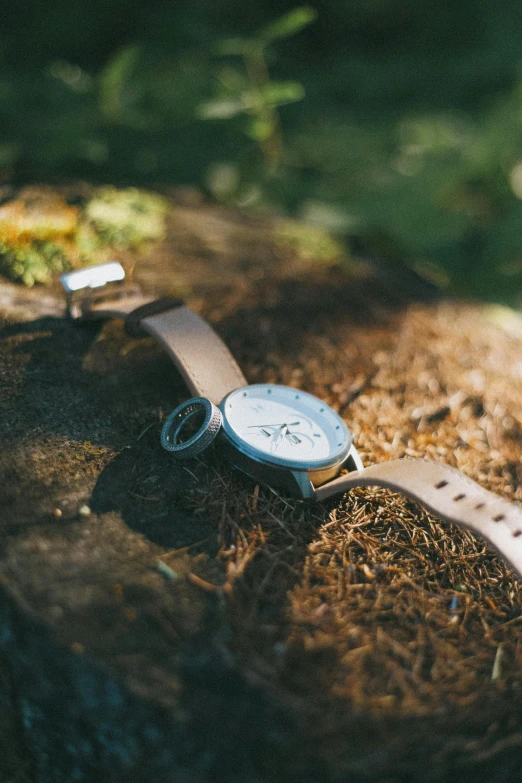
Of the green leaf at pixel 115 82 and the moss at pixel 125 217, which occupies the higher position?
the green leaf at pixel 115 82

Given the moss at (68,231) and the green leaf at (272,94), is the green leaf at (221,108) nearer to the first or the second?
the green leaf at (272,94)

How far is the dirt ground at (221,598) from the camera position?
1604mm

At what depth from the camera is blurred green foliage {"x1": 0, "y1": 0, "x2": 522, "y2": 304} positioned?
14.4 ft

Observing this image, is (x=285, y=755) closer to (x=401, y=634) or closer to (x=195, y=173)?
(x=401, y=634)

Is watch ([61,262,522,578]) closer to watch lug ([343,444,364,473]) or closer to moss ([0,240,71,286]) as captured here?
watch lug ([343,444,364,473])

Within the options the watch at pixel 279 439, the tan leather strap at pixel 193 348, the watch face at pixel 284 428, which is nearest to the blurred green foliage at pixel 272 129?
the tan leather strap at pixel 193 348

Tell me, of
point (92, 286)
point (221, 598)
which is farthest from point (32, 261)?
point (221, 598)

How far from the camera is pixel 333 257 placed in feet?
13.0

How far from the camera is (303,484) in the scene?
2.13 m

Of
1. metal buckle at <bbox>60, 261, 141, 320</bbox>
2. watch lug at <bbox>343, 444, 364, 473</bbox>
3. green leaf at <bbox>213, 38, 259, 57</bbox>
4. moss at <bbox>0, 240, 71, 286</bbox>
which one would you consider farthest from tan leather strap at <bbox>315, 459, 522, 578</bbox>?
green leaf at <bbox>213, 38, 259, 57</bbox>

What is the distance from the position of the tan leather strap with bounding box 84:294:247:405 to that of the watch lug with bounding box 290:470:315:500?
0.47m

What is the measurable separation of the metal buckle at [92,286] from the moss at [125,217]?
65cm

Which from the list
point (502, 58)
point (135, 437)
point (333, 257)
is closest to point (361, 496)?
point (135, 437)

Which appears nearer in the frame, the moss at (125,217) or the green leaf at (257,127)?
the moss at (125,217)
